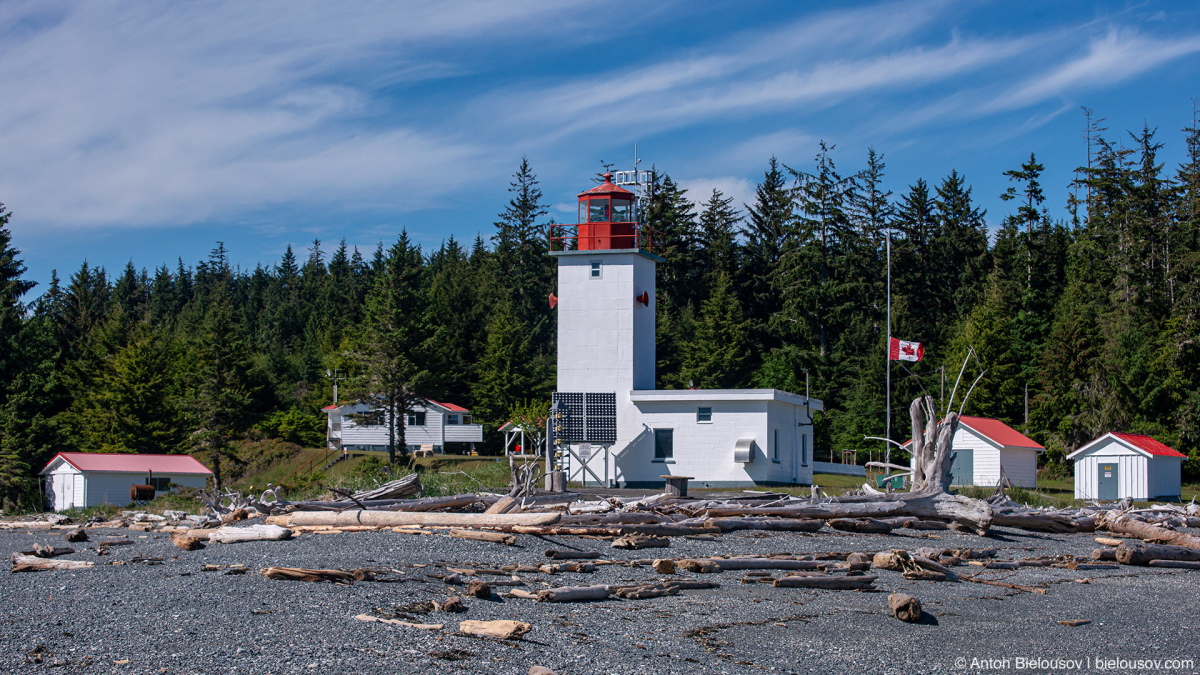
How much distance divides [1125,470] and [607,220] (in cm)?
1757

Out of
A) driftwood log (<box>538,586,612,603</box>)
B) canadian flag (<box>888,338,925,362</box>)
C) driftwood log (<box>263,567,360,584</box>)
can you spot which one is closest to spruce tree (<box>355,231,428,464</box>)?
canadian flag (<box>888,338,925,362</box>)

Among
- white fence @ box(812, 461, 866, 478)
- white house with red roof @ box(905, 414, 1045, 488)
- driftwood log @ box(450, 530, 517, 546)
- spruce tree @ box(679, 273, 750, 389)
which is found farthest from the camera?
spruce tree @ box(679, 273, 750, 389)

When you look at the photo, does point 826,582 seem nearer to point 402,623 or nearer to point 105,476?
point 402,623

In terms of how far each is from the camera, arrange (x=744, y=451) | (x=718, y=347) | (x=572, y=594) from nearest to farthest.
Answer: (x=572, y=594)
(x=744, y=451)
(x=718, y=347)

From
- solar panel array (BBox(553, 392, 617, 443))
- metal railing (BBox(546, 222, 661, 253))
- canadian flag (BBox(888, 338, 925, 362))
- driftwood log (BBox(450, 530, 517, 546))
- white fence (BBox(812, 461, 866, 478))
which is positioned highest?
metal railing (BBox(546, 222, 661, 253))

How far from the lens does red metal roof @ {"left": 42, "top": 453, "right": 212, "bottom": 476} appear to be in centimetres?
3594

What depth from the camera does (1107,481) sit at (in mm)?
30141

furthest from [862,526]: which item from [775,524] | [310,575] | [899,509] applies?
[310,575]

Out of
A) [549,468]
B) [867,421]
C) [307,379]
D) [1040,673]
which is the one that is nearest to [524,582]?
[1040,673]

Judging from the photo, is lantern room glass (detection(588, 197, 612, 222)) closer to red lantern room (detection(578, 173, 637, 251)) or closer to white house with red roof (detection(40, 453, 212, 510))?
red lantern room (detection(578, 173, 637, 251))

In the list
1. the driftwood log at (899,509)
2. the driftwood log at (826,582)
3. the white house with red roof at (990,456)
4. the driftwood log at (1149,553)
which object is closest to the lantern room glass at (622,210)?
the white house with red roof at (990,456)

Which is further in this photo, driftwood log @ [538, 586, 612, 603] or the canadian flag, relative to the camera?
the canadian flag

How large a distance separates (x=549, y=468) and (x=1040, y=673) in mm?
19906

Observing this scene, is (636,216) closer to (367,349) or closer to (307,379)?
(367,349)
